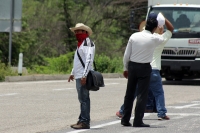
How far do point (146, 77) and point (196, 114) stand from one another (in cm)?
267

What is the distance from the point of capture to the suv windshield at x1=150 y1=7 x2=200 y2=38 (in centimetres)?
2508

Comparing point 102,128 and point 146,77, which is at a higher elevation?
point 146,77

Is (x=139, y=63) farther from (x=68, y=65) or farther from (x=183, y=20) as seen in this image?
(x=68, y=65)

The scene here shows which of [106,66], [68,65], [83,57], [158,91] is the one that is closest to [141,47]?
[83,57]

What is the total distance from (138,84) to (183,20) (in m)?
13.5

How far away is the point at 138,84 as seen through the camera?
1207 centimetres

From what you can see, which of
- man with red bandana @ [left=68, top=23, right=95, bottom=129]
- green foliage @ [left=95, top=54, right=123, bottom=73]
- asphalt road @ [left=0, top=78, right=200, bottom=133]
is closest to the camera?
man with red bandana @ [left=68, top=23, right=95, bottom=129]

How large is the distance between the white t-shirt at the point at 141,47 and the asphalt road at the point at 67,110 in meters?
1.15

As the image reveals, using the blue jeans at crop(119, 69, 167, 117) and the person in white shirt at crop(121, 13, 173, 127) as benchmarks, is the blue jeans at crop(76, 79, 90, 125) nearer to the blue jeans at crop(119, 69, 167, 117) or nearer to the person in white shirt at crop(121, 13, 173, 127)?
the person in white shirt at crop(121, 13, 173, 127)

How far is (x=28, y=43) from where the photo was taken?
4347 cm

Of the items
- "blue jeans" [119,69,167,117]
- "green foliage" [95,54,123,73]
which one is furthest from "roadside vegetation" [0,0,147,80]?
"blue jeans" [119,69,167,117]

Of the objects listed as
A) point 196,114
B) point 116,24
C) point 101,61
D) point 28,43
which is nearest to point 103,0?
point 116,24

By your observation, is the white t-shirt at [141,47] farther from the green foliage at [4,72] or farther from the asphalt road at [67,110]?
the green foliage at [4,72]

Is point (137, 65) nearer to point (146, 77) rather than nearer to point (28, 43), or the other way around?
point (146, 77)
